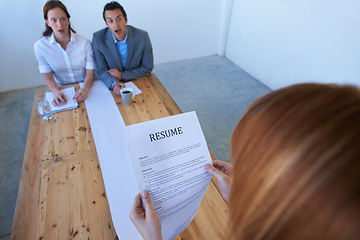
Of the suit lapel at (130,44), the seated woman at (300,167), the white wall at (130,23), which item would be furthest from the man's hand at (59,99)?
the white wall at (130,23)

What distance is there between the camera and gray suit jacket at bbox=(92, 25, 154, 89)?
1664 millimetres

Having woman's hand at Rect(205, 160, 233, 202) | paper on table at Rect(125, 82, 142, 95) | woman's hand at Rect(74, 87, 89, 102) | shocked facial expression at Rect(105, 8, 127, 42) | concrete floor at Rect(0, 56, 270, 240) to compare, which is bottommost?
concrete floor at Rect(0, 56, 270, 240)

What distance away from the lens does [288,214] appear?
0.91 ft

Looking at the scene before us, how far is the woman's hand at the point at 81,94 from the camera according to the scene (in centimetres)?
140

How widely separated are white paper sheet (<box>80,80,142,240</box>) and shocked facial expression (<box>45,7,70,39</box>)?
551 mm

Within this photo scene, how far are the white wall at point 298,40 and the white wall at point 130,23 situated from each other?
1.81 feet

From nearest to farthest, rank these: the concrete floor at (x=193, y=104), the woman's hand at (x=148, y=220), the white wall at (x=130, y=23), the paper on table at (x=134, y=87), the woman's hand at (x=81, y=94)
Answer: the woman's hand at (x=148, y=220)
the woman's hand at (x=81, y=94)
the paper on table at (x=134, y=87)
the concrete floor at (x=193, y=104)
the white wall at (x=130, y=23)

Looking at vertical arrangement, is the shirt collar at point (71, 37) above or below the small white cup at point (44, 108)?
above

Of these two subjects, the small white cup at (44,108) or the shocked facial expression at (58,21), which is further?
the shocked facial expression at (58,21)

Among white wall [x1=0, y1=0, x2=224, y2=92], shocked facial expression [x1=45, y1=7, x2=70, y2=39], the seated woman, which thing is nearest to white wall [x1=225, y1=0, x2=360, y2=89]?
white wall [x1=0, y1=0, x2=224, y2=92]

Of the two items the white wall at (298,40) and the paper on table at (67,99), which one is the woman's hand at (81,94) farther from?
the white wall at (298,40)

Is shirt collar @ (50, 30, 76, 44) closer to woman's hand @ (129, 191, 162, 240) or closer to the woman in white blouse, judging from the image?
the woman in white blouse

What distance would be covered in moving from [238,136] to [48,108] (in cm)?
136

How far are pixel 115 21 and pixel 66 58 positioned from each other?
1.62ft
